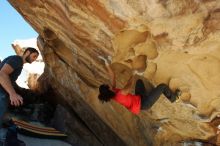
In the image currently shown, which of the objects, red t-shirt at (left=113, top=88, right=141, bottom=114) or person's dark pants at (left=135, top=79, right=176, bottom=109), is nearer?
red t-shirt at (left=113, top=88, right=141, bottom=114)

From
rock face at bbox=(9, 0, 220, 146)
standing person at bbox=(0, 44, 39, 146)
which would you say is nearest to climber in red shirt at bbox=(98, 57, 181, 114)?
rock face at bbox=(9, 0, 220, 146)

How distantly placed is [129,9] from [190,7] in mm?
1013

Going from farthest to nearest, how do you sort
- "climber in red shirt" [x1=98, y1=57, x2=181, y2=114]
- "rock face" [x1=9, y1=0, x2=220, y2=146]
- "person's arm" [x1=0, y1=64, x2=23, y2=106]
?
"climber in red shirt" [x1=98, y1=57, x2=181, y2=114]
"rock face" [x1=9, y1=0, x2=220, y2=146]
"person's arm" [x1=0, y1=64, x2=23, y2=106]

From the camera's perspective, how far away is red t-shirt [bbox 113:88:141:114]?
22.3 ft

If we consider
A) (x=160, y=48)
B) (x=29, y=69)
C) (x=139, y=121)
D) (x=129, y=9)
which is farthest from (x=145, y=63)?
(x=29, y=69)

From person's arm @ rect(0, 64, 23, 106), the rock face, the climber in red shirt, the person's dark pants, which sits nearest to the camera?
person's arm @ rect(0, 64, 23, 106)

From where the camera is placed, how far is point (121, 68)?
7.79 metres

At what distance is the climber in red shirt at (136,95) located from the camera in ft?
22.1

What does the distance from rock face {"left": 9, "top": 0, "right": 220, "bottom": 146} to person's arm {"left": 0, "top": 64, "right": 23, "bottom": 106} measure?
1.77 metres

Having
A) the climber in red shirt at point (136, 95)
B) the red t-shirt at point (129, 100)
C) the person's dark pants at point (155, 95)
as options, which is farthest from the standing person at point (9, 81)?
the person's dark pants at point (155, 95)

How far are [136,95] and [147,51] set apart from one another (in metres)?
0.94

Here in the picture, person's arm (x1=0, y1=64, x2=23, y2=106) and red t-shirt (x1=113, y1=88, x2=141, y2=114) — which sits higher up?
person's arm (x1=0, y1=64, x2=23, y2=106)

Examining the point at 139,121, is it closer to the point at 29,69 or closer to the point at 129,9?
the point at 129,9

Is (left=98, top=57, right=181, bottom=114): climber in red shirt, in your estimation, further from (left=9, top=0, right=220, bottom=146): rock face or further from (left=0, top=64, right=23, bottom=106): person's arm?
(left=0, top=64, right=23, bottom=106): person's arm
